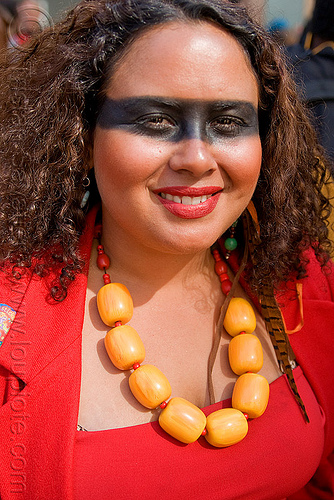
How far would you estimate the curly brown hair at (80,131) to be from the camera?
141 cm

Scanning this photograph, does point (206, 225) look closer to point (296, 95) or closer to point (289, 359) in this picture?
point (289, 359)

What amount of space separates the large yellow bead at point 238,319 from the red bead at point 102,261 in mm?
447

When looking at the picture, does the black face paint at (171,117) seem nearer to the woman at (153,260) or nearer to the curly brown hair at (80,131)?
the woman at (153,260)

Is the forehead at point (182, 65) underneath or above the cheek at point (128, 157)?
above

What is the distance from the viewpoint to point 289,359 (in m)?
1.62

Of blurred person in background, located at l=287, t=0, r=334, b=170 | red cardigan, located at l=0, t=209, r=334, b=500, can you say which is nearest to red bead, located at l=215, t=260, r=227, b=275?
red cardigan, located at l=0, t=209, r=334, b=500

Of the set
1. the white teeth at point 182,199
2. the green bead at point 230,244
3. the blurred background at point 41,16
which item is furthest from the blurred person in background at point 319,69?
the white teeth at point 182,199

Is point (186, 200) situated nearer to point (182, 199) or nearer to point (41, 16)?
point (182, 199)

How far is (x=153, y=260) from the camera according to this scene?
1598 millimetres

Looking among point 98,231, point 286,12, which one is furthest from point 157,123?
point 286,12

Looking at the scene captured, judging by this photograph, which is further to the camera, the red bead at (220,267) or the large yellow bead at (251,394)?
the red bead at (220,267)

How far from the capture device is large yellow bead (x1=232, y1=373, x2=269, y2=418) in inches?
56.8

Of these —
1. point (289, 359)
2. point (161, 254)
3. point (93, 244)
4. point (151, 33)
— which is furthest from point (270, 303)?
point (151, 33)

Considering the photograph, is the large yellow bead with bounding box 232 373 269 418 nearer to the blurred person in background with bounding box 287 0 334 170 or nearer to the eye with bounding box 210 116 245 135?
the eye with bounding box 210 116 245 135
